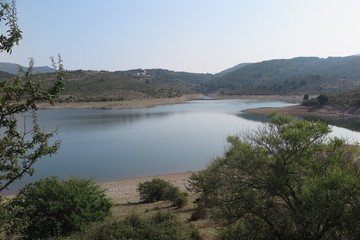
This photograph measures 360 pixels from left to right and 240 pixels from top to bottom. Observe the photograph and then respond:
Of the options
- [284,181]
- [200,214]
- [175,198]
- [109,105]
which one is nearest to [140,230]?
[284,181]

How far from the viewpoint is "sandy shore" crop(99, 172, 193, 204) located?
59.7ft

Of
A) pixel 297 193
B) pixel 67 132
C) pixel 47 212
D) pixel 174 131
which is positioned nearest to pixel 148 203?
pixel 47 212

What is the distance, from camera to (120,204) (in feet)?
54.6

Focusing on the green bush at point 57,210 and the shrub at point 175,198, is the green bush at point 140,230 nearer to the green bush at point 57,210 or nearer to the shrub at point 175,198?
the green bush at point 57,210

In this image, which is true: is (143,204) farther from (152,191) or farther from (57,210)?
(57,210)

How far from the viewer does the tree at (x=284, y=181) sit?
234 inches

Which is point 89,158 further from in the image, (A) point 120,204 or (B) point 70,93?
(B) point 70,93

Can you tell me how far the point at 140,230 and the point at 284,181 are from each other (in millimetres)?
3514

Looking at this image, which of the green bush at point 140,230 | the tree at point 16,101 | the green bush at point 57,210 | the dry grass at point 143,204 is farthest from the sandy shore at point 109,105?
the tree at point 16,101

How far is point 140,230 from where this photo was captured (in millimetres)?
7113

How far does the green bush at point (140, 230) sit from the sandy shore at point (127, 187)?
32.5 ft

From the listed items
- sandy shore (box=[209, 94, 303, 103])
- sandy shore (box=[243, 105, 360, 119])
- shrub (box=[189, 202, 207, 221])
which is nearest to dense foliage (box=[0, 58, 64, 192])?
shrub (box=[189, 202, 207, 221])

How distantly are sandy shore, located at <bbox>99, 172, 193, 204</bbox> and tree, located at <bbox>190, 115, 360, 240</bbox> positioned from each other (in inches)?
457

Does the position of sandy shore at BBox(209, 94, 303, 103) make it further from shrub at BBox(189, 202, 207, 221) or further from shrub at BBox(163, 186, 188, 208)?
shrub at BBox(189, 202, 207, 221)
